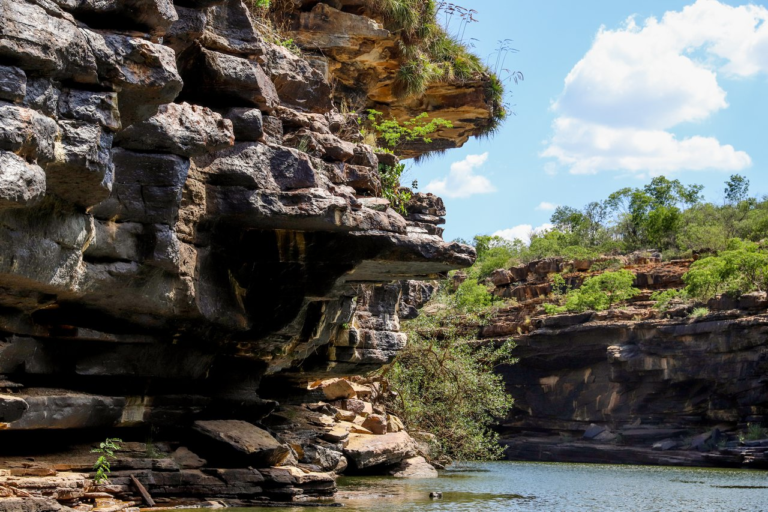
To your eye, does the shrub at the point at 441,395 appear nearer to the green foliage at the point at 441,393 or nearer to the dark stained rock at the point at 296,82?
the green foliage at the point at 441,393

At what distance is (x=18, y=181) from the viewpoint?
741 centimetres

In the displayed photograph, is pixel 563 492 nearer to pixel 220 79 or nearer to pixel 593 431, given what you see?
pixel 220 79

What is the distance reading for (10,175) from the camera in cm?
733

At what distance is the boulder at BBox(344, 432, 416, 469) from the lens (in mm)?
18078

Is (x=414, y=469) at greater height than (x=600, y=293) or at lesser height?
lesser

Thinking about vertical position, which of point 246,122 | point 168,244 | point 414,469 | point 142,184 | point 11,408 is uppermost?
point 246,122

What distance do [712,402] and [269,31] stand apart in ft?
85.5

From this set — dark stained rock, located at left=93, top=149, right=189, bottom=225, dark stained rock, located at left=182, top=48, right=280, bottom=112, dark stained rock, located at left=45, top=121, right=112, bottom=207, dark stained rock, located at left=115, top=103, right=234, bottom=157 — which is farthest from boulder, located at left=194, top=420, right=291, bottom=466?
dark stained rock, located at left=45, top=121, right=112, bottom=207

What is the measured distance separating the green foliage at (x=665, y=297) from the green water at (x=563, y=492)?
34.8 feet

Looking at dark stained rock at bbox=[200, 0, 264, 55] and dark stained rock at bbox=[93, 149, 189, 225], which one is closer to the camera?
dark stained rock at bbox=[93, 149, 189, 225]

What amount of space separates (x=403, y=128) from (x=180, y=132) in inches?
366

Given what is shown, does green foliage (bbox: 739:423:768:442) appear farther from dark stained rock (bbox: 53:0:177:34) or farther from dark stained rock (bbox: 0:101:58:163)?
dark stained rock (bbox: 0:101:58:163)

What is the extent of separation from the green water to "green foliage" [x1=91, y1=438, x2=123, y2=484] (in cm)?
284

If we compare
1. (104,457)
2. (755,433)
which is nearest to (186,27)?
(104,457)
